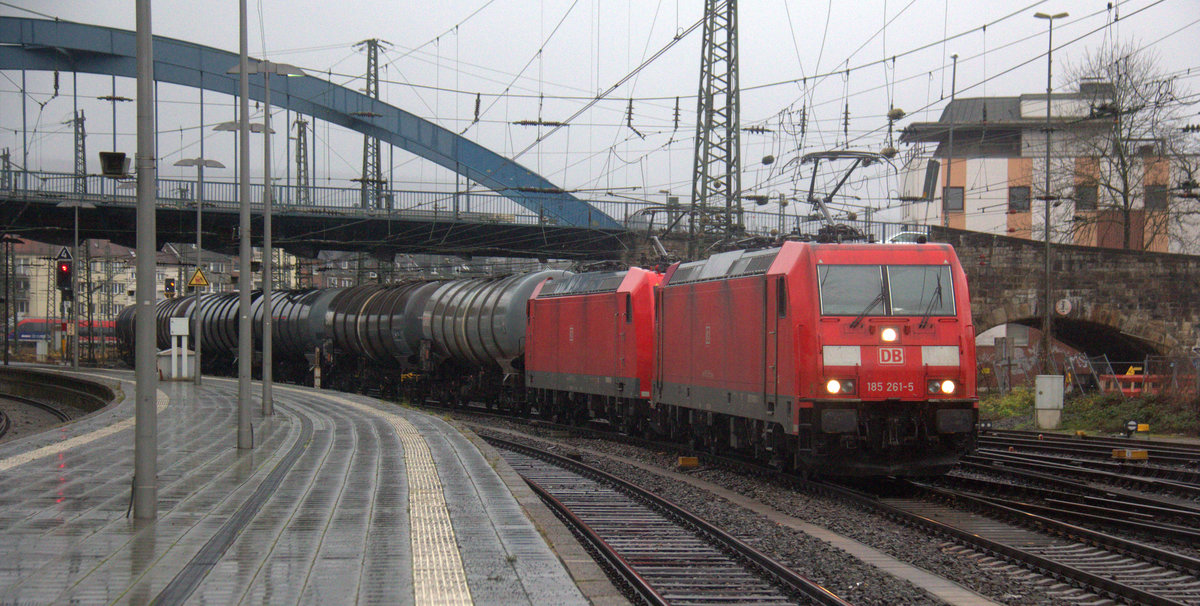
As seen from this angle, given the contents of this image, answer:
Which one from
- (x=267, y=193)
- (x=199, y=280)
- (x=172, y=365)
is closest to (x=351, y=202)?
(x=172, y=365)

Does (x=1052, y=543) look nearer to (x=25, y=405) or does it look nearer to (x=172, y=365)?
(x=172, y=365)

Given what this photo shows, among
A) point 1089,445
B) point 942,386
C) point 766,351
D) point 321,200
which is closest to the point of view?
point 942,386

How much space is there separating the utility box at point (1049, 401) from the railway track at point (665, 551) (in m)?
14.2

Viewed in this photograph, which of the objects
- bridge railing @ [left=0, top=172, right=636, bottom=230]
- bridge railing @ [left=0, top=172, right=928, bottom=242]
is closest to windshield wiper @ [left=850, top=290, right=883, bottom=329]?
bridge railing @ [left=0, top=172, right=928, bottom=242]

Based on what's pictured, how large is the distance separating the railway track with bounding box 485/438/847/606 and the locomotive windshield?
3330mm

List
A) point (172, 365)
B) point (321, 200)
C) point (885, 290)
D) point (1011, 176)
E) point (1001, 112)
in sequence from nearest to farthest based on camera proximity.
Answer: point (885, 290) → point (172, 365) → point (321, 200) → point (1011, 176) → point (1001, 112)

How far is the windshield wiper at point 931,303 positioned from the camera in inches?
530

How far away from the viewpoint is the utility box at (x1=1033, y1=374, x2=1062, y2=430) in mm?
25078

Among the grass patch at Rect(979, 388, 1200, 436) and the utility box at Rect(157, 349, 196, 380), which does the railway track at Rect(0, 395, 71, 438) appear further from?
the grass patch at Rect(979, 388, 1200, 436)

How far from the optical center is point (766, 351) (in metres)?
14.1

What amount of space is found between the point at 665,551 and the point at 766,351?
4737mm

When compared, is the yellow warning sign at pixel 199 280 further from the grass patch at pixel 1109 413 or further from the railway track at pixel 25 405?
the grass patch at pixel 1109 413

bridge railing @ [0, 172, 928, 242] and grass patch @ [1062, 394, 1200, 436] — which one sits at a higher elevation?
bridge railing @ [0, 172, 928, 242]

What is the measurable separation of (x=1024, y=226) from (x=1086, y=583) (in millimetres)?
53263
